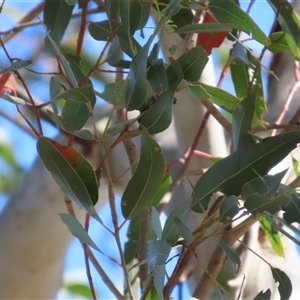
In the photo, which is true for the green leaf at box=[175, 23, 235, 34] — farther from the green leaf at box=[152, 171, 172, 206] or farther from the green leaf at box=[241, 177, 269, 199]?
the green leaf at box=[152, 171, 172, 206]

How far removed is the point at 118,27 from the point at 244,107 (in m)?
0.16

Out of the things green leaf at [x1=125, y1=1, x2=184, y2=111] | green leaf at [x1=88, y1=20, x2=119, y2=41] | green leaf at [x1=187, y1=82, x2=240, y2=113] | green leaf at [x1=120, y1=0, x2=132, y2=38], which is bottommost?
green leaf at [x1=125, y1=1, x2=184, y2=111]

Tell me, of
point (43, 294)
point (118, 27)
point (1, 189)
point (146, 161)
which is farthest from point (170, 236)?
point (1, 189)

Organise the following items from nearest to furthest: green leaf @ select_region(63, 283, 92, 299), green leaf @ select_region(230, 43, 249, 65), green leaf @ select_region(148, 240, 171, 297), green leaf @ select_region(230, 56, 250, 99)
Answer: green leaf @ select_region(148, 240, 171, 297) < green leaf @ select_region(230, 43, 249, 65) < green leaf @ select_region(230, 56, 250, 99) < green leaf @ select_region(63, 283, 92, 299)

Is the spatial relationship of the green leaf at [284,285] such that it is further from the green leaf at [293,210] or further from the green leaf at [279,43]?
the green leaf at [279,43]

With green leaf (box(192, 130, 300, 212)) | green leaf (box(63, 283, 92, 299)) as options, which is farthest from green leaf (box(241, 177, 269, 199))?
green leaf (box(63, 283, 92, 299))

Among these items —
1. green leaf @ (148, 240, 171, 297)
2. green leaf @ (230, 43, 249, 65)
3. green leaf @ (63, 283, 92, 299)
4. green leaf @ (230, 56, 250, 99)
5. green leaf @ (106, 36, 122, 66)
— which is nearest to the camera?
green leaf @ (148, 240, 171, 297)

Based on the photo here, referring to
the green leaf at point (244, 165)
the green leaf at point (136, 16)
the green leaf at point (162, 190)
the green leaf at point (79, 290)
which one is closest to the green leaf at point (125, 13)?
the green leaf at point (136, 16)

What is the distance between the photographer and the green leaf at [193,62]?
419 mm

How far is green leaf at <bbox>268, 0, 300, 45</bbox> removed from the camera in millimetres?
521

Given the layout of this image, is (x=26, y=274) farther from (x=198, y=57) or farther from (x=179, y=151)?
(x=198, y=57)

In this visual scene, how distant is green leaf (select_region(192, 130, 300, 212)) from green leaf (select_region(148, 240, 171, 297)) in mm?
70

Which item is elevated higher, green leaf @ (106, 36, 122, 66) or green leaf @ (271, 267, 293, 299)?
green leaf @ (106, 36, 122, 66)

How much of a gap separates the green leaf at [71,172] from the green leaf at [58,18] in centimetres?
24
